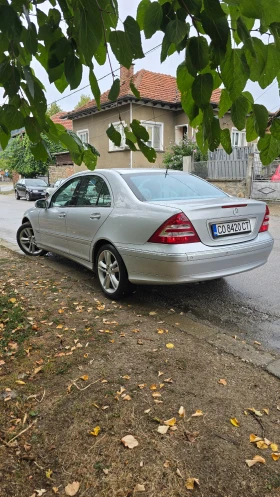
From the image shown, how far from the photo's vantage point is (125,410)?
8.01 feet

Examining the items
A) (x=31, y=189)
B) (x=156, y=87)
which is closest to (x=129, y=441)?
(x=156, y=87)

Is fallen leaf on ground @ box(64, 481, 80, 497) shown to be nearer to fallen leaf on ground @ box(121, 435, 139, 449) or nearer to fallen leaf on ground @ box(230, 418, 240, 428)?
fallen leaf on ground @ box(121, 435, 139, 449)

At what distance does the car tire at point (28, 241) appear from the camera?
22.9 feet

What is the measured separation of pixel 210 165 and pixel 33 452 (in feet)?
55.5

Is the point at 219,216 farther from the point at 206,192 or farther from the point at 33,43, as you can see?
the point at 33,43

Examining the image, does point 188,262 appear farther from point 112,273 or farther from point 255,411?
point 255,411

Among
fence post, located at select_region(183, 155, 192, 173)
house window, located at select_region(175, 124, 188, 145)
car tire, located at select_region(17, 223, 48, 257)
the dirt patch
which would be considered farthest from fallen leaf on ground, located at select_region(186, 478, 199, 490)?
house window, located at select_region(175, 124, 188, 145)

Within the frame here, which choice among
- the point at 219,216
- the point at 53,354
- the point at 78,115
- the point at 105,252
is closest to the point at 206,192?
the point at 219,216

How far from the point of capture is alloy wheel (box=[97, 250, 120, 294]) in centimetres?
455

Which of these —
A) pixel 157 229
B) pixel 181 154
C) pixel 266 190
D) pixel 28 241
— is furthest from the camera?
pixel 181 154

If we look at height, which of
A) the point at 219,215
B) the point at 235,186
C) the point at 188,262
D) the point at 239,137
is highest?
the point at 239,137

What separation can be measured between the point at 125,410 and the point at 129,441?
0.91 ft

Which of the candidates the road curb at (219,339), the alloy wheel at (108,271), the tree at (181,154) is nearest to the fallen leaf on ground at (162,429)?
the road curb at (219,339)

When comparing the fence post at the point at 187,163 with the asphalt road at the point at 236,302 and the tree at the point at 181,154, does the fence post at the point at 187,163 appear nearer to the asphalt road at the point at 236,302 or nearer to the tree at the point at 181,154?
the tree at the point at 181,154
